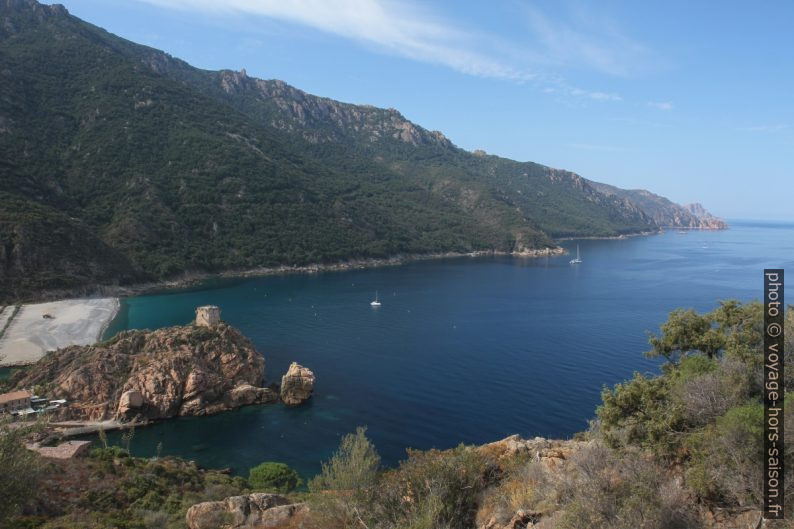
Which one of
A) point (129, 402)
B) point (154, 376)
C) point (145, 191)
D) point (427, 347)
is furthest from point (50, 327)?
point (145, 191)

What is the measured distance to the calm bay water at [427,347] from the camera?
35938 millimetres

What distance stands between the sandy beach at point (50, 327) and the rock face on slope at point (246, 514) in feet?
146

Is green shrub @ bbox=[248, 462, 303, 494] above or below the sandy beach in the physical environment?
below

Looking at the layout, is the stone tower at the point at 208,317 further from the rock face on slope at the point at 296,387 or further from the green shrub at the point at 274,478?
the green shrub at the point at 274,478

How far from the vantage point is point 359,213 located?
151 meters

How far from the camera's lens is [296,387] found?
42.0m

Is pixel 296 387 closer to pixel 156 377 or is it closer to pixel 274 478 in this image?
pixel 156 377

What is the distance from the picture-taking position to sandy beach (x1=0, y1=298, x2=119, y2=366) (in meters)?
52.9

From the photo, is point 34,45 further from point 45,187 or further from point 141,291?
point 141,291

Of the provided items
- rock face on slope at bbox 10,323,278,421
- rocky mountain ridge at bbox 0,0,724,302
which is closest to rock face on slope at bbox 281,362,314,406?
rock face on slope at bbox 10,323,278,421

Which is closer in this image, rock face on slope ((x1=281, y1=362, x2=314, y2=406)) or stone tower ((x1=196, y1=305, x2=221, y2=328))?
rock face on slope ((x1=281, y1=362, x2=314, y2=406))

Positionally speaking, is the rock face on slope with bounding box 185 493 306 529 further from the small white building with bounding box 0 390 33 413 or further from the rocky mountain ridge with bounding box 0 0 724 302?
the rocky mountain ridge with bounding box 0 0 724 302

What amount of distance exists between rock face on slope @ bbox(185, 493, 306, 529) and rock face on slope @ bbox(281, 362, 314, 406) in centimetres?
2489

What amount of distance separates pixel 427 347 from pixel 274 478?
31.7 meters
